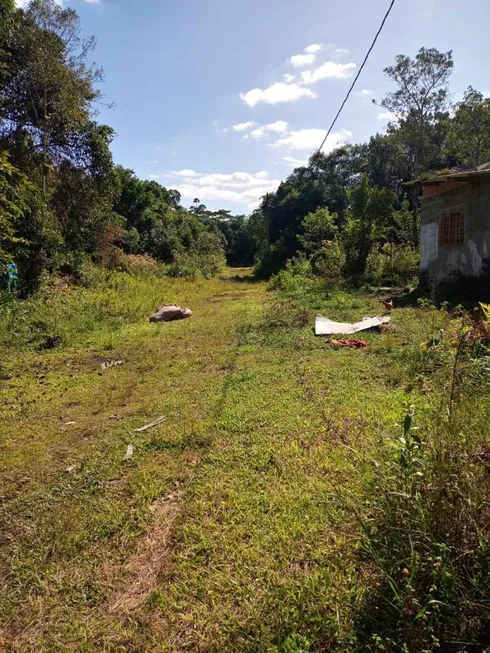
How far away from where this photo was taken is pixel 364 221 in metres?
15.5

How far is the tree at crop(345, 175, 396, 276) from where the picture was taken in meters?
15.1

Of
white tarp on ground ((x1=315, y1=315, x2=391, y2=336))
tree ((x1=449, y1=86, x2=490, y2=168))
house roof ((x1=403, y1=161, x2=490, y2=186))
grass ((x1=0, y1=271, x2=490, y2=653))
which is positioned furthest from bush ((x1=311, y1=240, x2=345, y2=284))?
tree ((x1=449, y1=86, x2=490, y2=168))

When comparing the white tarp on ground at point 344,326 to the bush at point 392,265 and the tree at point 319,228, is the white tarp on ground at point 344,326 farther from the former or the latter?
the tree at point 319,228

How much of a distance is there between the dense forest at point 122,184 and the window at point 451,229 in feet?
11.7

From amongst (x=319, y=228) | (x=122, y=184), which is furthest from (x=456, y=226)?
(x=122, y=184)

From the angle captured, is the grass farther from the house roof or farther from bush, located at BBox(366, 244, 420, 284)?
bush, located at BBox(366, 244, 420, 284)

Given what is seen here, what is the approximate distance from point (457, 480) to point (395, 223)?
22.7m

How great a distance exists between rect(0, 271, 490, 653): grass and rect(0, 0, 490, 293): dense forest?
2199 mm

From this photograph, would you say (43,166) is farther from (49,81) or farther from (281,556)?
(281,556)

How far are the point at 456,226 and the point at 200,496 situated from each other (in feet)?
34.0

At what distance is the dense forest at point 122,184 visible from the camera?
10164mm

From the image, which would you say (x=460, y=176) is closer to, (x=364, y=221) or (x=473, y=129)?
(x=364, y=221)

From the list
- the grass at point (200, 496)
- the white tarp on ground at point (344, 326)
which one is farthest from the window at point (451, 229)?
the grass at point (200, 496)

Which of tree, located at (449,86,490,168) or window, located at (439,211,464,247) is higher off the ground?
tree, located at (449,86,490,168)
